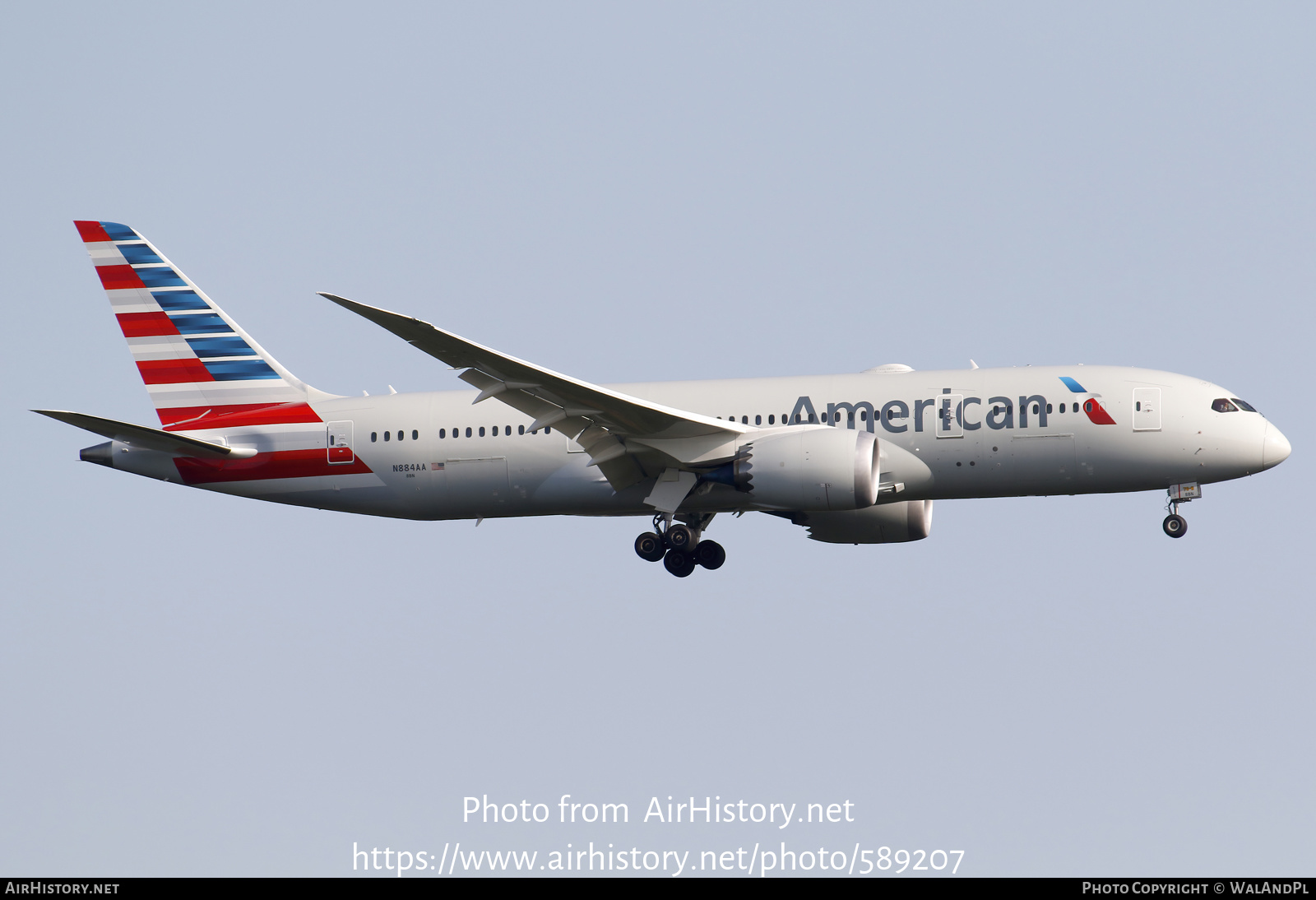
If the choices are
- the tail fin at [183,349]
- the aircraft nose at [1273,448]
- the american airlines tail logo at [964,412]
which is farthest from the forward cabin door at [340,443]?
the aircraft nose at [1273,448]

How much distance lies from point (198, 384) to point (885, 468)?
60.1ft

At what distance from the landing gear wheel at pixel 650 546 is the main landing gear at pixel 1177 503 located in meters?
11.6

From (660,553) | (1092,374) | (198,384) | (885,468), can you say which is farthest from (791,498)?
(198,384)

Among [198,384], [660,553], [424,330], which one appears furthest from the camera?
[198,384]

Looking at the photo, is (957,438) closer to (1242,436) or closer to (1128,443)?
(1128,443)

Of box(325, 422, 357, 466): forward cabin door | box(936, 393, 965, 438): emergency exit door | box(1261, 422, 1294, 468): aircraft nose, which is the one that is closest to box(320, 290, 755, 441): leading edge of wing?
box(936, 393, 965, 438): emergency exit door

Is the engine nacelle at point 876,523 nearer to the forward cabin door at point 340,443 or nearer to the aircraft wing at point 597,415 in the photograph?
the aircraft wing at point 597,415

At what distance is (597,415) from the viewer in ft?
101

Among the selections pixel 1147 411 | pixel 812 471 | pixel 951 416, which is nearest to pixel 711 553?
pixel 812 471

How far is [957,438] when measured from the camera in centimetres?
3134

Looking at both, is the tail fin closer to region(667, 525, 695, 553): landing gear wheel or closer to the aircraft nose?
region(667, 525, 695, 553): landing gear wheel

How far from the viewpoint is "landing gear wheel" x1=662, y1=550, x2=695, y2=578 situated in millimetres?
33906

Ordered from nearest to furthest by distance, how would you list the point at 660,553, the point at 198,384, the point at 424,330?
the point at 424,330 < the point at 660,553 < the point at 198,384

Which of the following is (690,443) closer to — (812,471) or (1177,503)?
(812,471)
